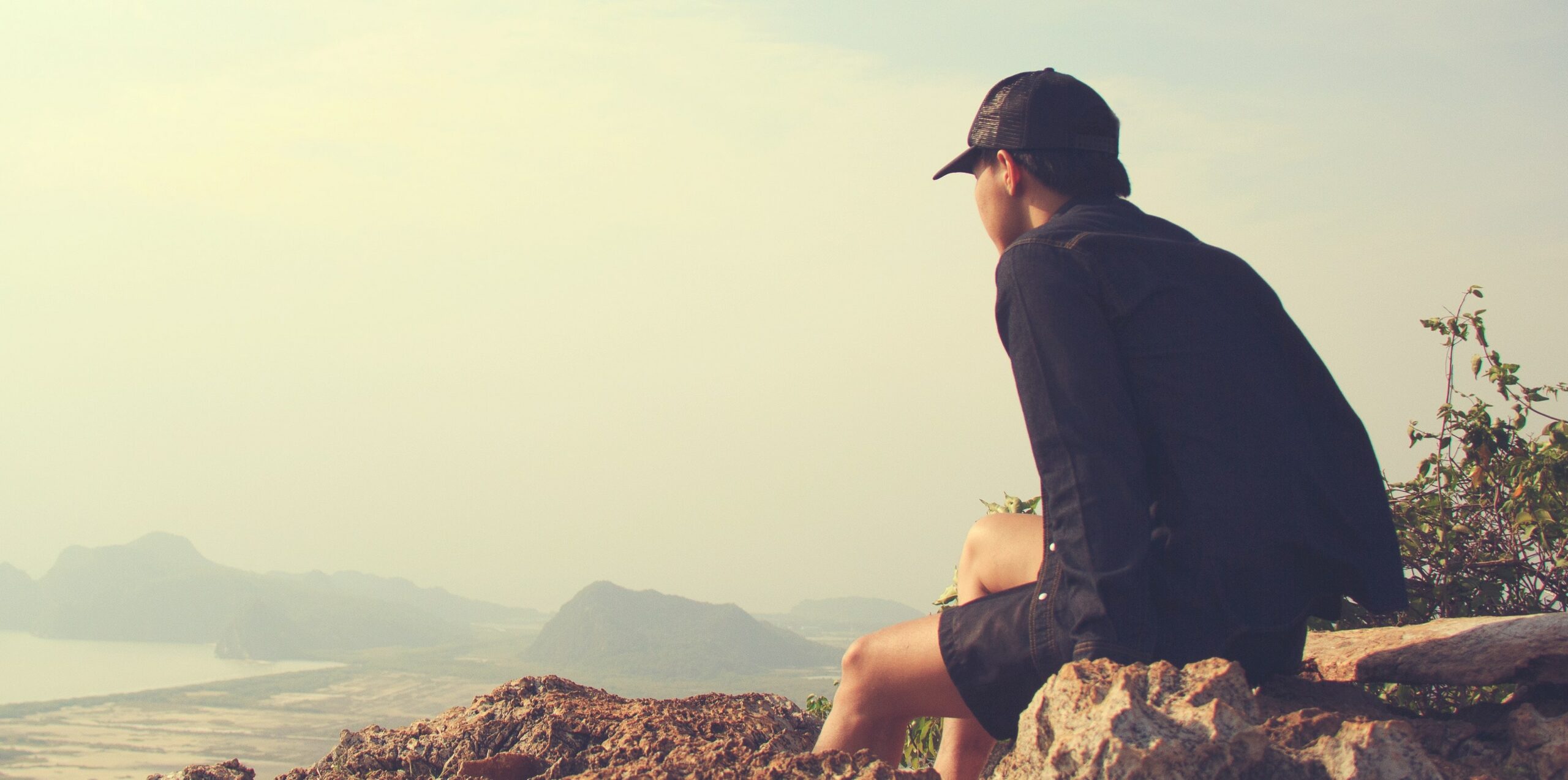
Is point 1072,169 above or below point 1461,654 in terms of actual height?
above

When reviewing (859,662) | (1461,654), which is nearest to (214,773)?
(859,662)

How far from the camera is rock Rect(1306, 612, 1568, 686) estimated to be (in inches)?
129

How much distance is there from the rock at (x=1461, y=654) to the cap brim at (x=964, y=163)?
1.95 m

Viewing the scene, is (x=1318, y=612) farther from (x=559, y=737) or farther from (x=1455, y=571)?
(x=1455, y=571)

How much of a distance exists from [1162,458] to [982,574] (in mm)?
844

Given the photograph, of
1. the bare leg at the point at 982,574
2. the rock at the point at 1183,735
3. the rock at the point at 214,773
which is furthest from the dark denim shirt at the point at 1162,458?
the rock at the point at 214,773

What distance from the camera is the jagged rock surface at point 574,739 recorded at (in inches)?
140

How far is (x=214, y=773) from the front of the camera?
14.2ft

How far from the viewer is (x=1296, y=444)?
2.85m

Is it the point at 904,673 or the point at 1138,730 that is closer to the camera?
the point at 1138,730

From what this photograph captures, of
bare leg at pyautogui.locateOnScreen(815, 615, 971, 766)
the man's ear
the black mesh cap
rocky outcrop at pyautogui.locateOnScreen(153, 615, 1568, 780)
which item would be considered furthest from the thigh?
the black mesh cap

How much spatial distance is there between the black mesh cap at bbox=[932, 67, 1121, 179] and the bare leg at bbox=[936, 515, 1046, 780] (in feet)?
3.52

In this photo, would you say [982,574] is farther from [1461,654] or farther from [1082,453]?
[1461,654]

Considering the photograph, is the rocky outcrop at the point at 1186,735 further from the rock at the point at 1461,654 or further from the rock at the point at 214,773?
the rock at the point at 214,773
